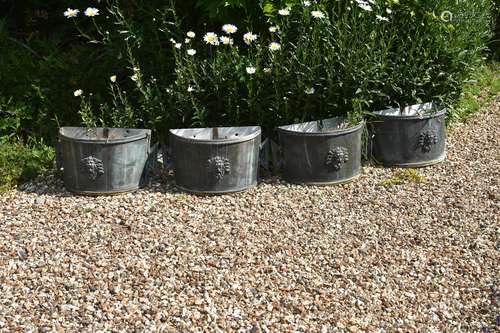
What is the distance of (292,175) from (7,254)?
2.01 m

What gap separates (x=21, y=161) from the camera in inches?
215

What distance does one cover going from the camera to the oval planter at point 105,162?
4.93m

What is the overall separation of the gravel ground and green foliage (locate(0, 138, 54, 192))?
13 cm

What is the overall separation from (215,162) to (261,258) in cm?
102

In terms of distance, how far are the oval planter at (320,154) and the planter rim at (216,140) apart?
8.6 inches

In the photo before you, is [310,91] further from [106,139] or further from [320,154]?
[106,139]

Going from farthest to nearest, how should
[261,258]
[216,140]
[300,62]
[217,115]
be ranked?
[217,115], [300,62], [216,140], [261,258]

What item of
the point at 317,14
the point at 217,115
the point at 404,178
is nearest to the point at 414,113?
the point at 404,178

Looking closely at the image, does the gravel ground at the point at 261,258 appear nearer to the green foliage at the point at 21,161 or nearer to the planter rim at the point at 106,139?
the green foliage at the point at 21,161

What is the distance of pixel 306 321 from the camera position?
11.5ft

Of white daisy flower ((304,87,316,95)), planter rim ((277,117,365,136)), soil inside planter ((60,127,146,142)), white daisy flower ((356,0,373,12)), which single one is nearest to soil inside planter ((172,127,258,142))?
planter rim ((277,117,365,136))

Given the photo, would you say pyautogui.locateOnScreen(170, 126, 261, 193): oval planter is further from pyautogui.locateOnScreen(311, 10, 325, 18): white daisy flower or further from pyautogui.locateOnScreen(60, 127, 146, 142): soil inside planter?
pyautogui.locateOnScreen(311, 10, 325, 18): white daisy flower

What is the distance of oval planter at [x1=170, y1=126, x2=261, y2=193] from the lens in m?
4.92

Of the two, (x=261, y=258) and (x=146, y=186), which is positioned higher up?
(x=146, y=186)
